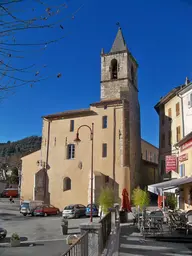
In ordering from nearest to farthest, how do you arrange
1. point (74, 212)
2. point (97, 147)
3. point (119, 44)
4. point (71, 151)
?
1. point (74, 212)
2. point (97, 147)
3. point (71, 151)
4. point (119, 44)

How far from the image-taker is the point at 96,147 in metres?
37.0

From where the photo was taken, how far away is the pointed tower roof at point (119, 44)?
138 ft

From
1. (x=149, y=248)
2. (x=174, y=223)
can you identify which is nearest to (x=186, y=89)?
(x=174, y=223)

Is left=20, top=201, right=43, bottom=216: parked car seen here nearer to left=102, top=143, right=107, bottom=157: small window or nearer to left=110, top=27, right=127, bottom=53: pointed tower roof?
left=102, top=143, right=107, bottom=157: small window

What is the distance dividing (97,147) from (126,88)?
373 inches

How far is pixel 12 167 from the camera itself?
78250 mm

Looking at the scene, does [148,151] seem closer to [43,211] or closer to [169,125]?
[169,125]

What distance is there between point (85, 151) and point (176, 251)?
28.8 meters

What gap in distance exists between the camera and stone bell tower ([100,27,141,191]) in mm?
37531

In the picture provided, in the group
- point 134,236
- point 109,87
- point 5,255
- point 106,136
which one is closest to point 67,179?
point 106,136

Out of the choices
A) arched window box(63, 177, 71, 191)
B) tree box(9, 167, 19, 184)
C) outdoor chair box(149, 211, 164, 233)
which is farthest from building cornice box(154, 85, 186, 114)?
tree box(9, 167, 19, 184)

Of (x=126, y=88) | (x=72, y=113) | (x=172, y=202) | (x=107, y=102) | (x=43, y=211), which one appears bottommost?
(x=43, y=211)

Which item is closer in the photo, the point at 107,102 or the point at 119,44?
the point at 107,102

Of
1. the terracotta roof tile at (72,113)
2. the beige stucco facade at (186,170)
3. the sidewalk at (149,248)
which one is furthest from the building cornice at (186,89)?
the sidewalk at (149,248)
